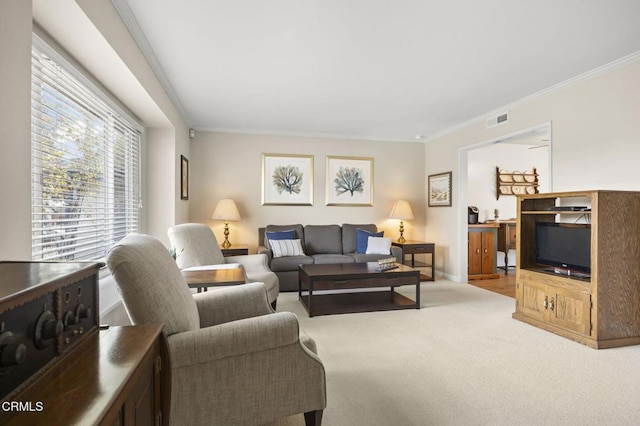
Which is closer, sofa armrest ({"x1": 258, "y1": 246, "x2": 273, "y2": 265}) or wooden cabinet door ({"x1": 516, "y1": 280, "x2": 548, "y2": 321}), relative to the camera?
wooden cabinet door ({"x1": 516, "y1": 280, "x2": 548, "y2": 321})

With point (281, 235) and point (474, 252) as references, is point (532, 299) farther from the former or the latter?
point (281, 235)

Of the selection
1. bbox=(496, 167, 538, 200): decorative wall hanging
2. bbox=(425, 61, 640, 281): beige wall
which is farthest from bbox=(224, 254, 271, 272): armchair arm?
bbox=(496, 167, 538, 200): decorative wall hanging

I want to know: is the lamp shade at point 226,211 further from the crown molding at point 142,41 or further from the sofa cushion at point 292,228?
the crown molding at point 142,41

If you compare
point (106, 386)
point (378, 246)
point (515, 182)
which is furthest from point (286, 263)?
point (515, 182)

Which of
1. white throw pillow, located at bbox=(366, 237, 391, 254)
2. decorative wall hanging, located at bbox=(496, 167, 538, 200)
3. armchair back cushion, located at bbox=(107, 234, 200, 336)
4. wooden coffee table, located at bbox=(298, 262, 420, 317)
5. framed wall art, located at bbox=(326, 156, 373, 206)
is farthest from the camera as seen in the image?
decorative wall hanging, located at bbox=(496, 167, 538, 200)

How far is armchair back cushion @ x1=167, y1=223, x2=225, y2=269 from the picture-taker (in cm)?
305

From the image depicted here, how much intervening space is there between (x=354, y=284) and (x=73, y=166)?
2621 millimetres

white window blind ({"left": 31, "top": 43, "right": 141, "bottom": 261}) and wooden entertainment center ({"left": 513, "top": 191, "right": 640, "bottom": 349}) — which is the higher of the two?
white window blind ({"left": 31, "top": 43, "right": 141, "bottom": 261})

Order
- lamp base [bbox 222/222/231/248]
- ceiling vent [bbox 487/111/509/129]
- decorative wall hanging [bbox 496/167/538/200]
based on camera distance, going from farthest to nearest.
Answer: decorative wall hanging [bbox 496/167/538/200], lamp base [bbox 222/222/231/248], ceiling vent [bbox 487/111/509/129]

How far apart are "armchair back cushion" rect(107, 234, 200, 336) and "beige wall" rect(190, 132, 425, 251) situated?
12.6 feet

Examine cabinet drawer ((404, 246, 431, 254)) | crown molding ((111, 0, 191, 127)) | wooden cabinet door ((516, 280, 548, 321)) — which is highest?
crown molding ((111, 0, 191, 127))

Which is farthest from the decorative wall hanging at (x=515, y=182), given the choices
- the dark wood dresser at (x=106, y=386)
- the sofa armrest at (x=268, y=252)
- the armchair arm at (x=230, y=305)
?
the dark wood dresser at (x=106, y=386)

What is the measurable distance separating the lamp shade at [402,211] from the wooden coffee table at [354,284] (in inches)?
64.5

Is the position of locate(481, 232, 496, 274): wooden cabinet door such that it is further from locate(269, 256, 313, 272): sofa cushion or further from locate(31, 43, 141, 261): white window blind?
locate(31, 43, 141, 261): white window blind
